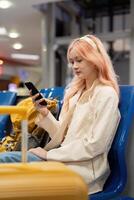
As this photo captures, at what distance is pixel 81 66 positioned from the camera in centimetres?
170

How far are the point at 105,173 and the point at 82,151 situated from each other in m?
0.20

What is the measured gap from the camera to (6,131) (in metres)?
2.66

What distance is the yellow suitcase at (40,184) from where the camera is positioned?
73 cm

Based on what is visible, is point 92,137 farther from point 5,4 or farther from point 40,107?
point 5,4

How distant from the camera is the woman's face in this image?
170cm

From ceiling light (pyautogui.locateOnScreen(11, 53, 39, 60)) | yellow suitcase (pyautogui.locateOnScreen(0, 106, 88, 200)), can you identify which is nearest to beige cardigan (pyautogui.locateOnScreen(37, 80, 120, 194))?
yellow suitcase (pyautogui.locateOnScreen(0, 106, 88, 200))

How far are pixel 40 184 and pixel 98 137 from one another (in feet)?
2.59

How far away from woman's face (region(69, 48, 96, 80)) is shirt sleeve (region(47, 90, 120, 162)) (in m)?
0.18

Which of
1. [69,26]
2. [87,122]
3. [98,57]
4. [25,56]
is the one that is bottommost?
[25,56]

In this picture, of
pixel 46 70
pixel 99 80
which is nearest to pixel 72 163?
pixel 99 80

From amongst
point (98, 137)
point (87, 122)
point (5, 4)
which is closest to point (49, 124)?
point (87, 122)

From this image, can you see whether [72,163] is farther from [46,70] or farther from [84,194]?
[46,70]

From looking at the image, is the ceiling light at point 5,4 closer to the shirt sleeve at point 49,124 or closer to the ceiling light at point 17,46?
the ceiling light at point 17,46

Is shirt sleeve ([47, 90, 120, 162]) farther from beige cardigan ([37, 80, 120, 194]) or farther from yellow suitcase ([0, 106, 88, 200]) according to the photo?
yellow suitcase ([0, 106, 88, 200])
